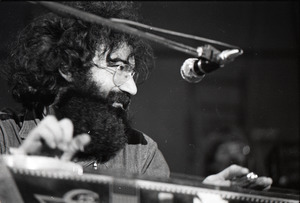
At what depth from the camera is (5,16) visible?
120cm

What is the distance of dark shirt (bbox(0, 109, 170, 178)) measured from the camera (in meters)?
1.02

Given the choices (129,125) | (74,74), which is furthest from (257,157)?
(74,74)

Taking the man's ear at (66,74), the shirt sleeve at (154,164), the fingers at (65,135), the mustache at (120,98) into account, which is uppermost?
the man's ear at (66,74)

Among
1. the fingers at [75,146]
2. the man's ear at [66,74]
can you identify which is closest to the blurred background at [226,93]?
the man's ear at [66,74]

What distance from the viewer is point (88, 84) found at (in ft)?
3.61

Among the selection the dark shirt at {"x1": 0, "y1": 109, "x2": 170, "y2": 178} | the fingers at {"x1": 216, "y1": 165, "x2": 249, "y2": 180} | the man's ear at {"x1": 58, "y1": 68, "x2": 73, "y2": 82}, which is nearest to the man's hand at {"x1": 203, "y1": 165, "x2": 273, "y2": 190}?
the fingers at {"x1": 216, "y1": 165, "x2": 249, "y2": 180}

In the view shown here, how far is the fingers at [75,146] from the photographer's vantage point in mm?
845

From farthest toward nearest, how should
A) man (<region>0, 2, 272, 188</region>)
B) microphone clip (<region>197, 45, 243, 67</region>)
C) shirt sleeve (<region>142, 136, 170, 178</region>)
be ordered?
shirt sleeve (<region>142, 136, 170, 178</region>) → man (<region>0, 2, 272, 188</region>) → microphone clip (<region>197, 45, 243, 67</region>)

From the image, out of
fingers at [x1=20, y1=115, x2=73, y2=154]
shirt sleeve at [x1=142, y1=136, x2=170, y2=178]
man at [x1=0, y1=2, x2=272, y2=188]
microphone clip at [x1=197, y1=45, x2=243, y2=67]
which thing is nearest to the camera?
fingers at [x1=20, y1=115, x2=73, y2=154]

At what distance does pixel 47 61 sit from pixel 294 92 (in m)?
1.09

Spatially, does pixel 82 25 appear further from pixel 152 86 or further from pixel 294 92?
pixel 294 92

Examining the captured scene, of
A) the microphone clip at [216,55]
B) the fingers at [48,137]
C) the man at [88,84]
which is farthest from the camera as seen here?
the man at [88,84]

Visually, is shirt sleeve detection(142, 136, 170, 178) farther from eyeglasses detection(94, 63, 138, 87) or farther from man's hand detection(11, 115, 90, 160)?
man's hand detection(11, 115, 90, 160)

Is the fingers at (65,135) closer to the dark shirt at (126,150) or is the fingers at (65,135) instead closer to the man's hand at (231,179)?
the dark shirt at (126,150)
